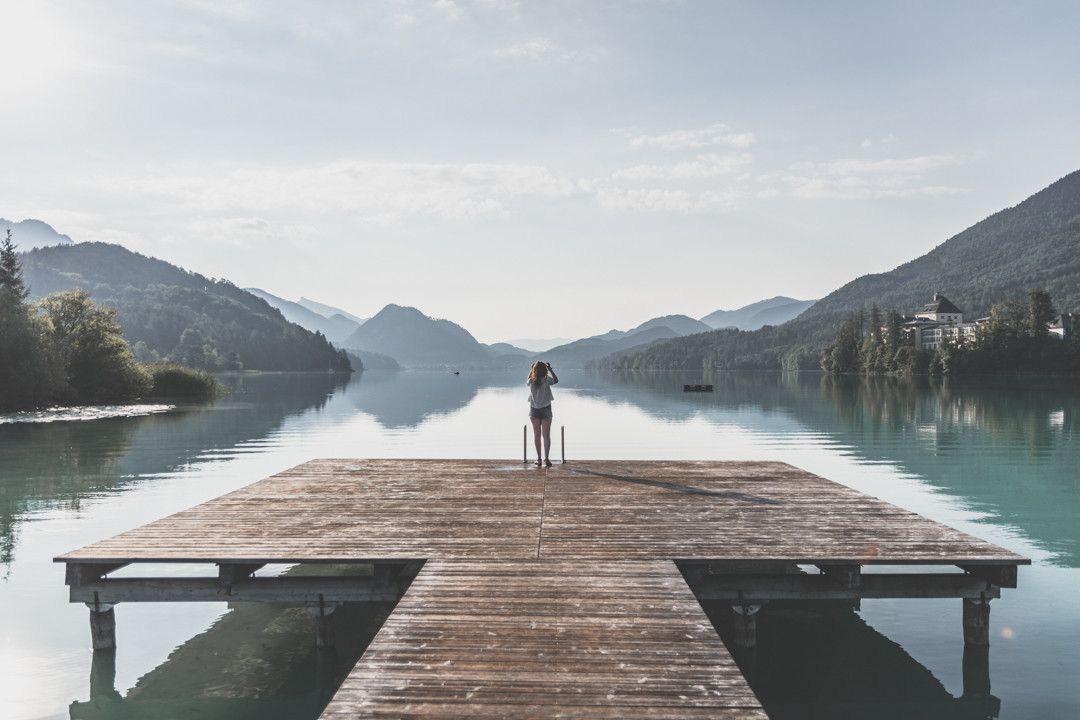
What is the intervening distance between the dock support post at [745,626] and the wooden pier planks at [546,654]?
8.37 feet

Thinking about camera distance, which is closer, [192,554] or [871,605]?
[192,554]

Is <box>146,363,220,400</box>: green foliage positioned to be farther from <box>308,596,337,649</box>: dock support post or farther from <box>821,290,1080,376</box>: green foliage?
<box>821,290,1080,376</box>: green foliage

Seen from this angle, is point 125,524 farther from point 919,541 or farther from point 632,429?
point 632,429

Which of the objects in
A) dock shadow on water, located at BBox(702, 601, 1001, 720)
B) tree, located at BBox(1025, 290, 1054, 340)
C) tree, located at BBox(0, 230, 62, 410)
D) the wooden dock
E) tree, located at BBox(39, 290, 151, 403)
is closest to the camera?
the wooden dock

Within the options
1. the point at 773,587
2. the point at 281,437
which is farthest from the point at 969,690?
the point at 281,437

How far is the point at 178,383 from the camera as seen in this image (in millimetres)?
81562

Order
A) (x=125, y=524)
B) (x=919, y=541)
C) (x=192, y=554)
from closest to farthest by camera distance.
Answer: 1. (x=192, y=554)
2. (x=919, y=541)
3. (x=125, y=524)

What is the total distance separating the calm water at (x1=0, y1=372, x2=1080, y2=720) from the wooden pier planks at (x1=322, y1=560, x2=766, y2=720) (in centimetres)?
326

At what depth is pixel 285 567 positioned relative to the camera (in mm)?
17594

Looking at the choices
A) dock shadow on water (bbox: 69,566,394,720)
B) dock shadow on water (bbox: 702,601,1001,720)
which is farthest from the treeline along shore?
dock shadow on water (bbox: 702,601,1001,720)

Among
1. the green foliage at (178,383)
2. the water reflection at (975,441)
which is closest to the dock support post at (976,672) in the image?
the water reflection at (975,441)

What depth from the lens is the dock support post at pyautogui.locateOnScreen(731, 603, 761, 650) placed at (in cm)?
1171

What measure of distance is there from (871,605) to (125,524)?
61.5ft

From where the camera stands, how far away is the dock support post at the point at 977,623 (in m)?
11.8
